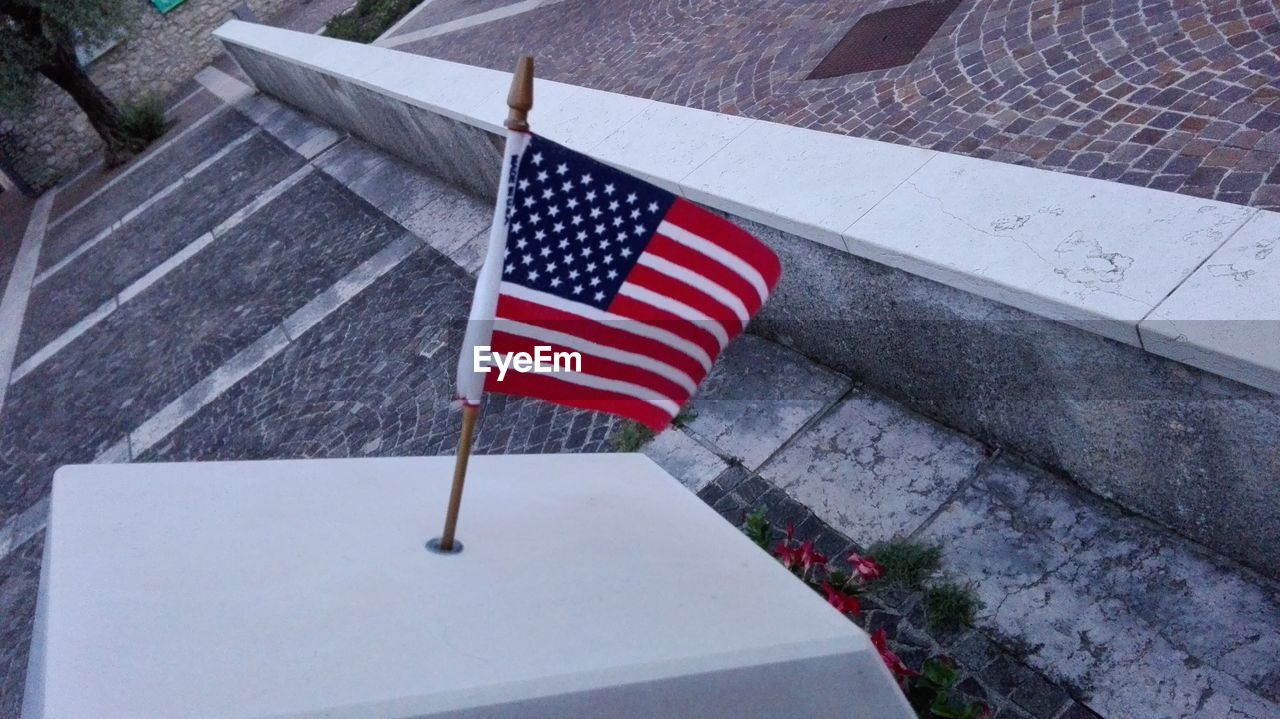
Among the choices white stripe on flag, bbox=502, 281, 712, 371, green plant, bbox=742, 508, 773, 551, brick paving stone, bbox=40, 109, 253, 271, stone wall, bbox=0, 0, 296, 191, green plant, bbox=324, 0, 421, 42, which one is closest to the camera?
white stripe on flag, bbox=502, 281, 712, 371

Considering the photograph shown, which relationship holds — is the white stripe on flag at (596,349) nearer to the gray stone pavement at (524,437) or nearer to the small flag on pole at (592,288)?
the small flag on pole at (592,288)

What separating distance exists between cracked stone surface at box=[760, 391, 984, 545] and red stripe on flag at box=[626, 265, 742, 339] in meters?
1.46

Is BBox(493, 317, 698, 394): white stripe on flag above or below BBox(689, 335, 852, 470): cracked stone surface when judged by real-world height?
above

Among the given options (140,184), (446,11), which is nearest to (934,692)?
(446,11)

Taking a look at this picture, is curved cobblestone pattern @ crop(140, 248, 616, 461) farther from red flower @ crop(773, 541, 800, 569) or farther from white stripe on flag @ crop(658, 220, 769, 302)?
white stripe on flag @ crop(658, 220, 769, 302)

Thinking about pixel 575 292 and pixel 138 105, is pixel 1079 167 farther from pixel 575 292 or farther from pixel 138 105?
pixel 138 105

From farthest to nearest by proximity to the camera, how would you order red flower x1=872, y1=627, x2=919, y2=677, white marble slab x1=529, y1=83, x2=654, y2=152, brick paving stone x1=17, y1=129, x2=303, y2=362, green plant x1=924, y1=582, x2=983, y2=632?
brick paving stone x1=17, y1=129, x2=303, y2=362, white marble slab x1=529, y1=83, x2=654, y2=152, green plant x1=924, y1=582, x2=983, y2=632, red flower x1=872, y1=627, x2=919, y2=677

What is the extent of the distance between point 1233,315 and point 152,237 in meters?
9.92

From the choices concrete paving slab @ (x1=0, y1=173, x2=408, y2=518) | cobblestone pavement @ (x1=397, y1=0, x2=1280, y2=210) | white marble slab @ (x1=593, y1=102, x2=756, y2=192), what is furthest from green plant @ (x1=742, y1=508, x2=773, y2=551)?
concrete paving slab @ (x1=0, y1=173, x2=408, y2=518)

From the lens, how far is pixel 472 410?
2.13 m

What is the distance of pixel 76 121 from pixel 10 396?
32.4ft

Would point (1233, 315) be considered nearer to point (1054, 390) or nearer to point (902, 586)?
point (1054, 390)

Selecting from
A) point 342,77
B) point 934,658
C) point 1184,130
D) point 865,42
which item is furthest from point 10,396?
point 1184,130

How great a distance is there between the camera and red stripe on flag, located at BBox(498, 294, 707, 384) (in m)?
2.17
